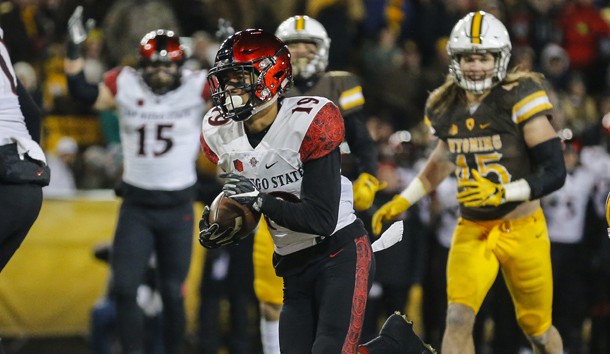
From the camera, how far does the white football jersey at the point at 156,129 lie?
665cm

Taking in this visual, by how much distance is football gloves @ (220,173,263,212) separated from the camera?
14.5 feet

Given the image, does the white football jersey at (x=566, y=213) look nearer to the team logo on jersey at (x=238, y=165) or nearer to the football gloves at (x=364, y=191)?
the football gloves at (x=364, y=191)

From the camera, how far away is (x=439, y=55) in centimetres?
1135

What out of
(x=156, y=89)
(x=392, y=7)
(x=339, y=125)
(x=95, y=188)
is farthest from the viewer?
(x=392, y=7)

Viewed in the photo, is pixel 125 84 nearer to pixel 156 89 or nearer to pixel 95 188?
pixel 156 89

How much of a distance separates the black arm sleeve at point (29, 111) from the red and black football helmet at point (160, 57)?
1622 mm

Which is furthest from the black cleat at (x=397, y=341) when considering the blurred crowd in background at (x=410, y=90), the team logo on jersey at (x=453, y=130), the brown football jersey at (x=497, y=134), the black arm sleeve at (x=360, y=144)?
the blurred crowd in background at (x=410, y=90)

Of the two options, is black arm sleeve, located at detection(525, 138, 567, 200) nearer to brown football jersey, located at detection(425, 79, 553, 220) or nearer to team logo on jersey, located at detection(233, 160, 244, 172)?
brown football jersey, located at detection(425, 79, 553, 220)

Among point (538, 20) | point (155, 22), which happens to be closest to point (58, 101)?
point (155, 22)

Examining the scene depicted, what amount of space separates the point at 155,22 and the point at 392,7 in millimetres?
2693

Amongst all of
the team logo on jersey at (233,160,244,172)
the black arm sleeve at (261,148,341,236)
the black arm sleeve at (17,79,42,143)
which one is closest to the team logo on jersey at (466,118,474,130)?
the black arm sleeve at (261,148,341,236)

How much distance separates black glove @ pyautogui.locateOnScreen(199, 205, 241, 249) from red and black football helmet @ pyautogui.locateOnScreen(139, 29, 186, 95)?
218 cm

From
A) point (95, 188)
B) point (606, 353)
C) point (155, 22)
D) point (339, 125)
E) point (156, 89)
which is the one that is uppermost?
point (339, 125)

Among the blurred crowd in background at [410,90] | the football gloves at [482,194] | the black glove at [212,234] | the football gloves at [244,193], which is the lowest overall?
the blurred crowd in background at [410,90]
